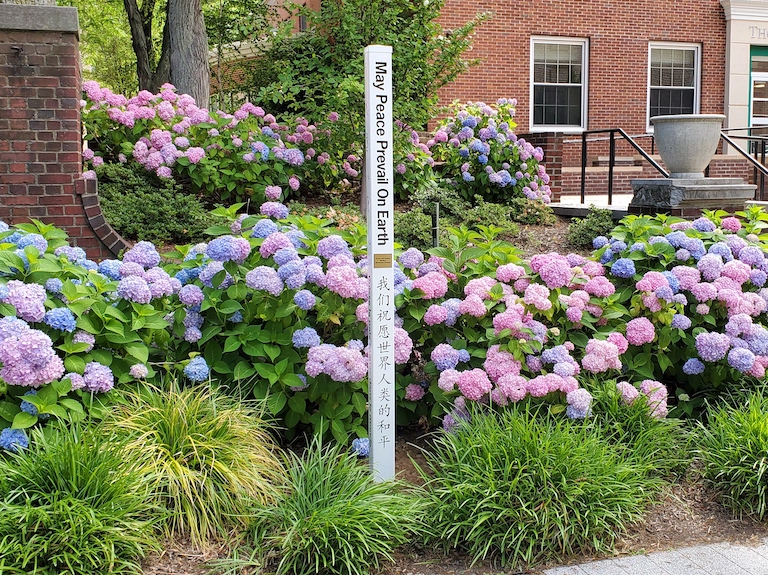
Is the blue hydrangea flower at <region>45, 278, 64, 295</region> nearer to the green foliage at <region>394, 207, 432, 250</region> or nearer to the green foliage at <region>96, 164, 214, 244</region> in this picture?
the green foliage at <region>96, 164, 214, 244</region>

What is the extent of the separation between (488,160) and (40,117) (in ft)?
17.9

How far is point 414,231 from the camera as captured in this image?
8078 millimetres

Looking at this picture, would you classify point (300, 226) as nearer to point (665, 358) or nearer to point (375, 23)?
point (665, 358)

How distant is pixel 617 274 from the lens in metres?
4.95

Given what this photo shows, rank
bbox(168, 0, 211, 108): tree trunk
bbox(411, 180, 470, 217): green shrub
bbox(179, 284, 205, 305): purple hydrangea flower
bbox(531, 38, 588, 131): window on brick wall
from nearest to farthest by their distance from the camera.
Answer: bbox(179, 284, 205, 305): purple hydrangea flower → bbox(411, 180, 470, 217): green shrub → bbox(168, 0, 211, 108): tree trunk → bbox(531, 38, 588, 131): window on brick wall

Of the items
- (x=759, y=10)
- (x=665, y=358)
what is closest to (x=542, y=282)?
(x=665, y=358)

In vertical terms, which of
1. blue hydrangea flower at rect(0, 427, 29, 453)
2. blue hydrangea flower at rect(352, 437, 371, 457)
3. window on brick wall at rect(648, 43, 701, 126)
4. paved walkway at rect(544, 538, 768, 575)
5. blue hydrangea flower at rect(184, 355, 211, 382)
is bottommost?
paved walkway at rect(544, 538, 768, 575)

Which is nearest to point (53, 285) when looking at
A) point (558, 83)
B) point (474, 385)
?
point (474, 385)

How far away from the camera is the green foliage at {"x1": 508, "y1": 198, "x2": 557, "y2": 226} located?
974cm

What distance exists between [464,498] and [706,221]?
3159 millimetres

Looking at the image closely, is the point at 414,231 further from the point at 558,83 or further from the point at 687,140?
the point at 558,83

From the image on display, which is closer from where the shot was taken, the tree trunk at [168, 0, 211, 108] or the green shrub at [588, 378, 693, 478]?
the green shrub at [588, 378, 693, 478]

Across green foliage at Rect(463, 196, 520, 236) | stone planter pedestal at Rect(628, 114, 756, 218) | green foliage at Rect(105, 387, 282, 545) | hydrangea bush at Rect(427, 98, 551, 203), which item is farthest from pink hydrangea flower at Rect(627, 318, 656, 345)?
hydrangea bush at Rect(427, 98, 551, 203)

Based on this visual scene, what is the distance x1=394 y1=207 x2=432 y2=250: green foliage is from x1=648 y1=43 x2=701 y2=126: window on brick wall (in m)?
11.0
